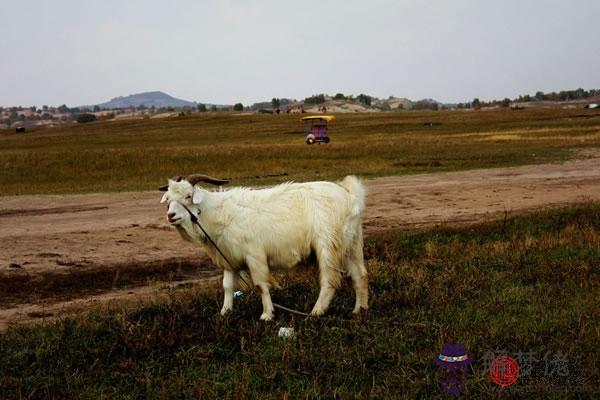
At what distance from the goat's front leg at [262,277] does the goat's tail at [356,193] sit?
131cm

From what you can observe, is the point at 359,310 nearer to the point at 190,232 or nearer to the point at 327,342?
the point at 327,342

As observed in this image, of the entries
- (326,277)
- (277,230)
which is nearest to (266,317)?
(326,277)

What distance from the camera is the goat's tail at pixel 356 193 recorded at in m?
7.83

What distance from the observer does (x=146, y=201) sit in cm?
1972

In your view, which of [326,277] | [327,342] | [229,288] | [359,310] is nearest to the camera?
[327,342]

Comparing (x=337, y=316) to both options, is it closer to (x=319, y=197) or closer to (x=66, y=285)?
(x=319, y=197)

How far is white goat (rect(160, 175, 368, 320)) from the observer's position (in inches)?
298

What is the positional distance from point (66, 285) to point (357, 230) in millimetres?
5660

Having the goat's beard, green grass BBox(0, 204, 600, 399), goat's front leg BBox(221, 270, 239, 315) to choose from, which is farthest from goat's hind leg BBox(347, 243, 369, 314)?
the goat's beard

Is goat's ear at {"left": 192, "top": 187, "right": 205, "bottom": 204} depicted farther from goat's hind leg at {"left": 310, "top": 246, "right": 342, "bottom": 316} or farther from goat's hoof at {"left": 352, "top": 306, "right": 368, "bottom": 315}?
goat's hoof at {"left": 352, "top": 306, "right": 368, "bottom": 315}

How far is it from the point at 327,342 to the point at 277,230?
5.34 feet

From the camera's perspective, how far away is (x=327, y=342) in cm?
676

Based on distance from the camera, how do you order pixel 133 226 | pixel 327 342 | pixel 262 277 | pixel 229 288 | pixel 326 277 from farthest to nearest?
pixel 133 226
pixel 229 288
pixel 262 277
pixel 326 277
pixel 327 342

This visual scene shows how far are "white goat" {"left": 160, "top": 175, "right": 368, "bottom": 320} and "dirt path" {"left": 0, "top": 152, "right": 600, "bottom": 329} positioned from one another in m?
2.81
